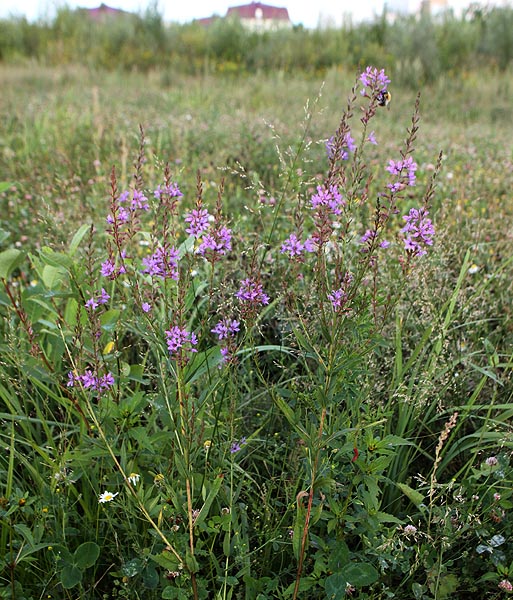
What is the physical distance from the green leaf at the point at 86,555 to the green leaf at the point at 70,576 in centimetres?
1

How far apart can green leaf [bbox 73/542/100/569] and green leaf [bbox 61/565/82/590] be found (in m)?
0.01

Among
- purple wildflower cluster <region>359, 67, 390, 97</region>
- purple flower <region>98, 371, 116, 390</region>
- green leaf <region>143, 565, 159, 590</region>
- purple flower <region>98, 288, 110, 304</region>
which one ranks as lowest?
green leaf <region>143, 565, 159, 590</region>

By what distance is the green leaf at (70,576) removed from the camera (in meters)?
1.35

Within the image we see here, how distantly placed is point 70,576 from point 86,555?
0.18 feet

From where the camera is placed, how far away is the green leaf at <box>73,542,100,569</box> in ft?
4.56

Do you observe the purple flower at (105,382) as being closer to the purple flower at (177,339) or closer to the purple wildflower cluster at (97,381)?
the purple wildflower cluster at (97,381)

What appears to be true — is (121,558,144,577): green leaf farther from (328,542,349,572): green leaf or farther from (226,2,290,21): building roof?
(226,2,290,21): building roof

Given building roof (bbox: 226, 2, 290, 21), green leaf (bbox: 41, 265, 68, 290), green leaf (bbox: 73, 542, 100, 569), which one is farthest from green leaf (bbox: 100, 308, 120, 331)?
building roof (bbox: 226, 2, 290, 21)

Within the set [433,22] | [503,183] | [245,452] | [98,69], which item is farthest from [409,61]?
[245,452]

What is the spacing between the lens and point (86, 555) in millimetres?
1400

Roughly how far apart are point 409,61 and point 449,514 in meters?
11.2

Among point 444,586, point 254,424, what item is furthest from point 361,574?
point 254,424

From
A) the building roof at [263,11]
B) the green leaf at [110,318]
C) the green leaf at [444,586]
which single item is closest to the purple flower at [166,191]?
the green leaf at [110,318]

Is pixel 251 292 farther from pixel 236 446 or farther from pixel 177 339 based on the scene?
pixel 236 446
